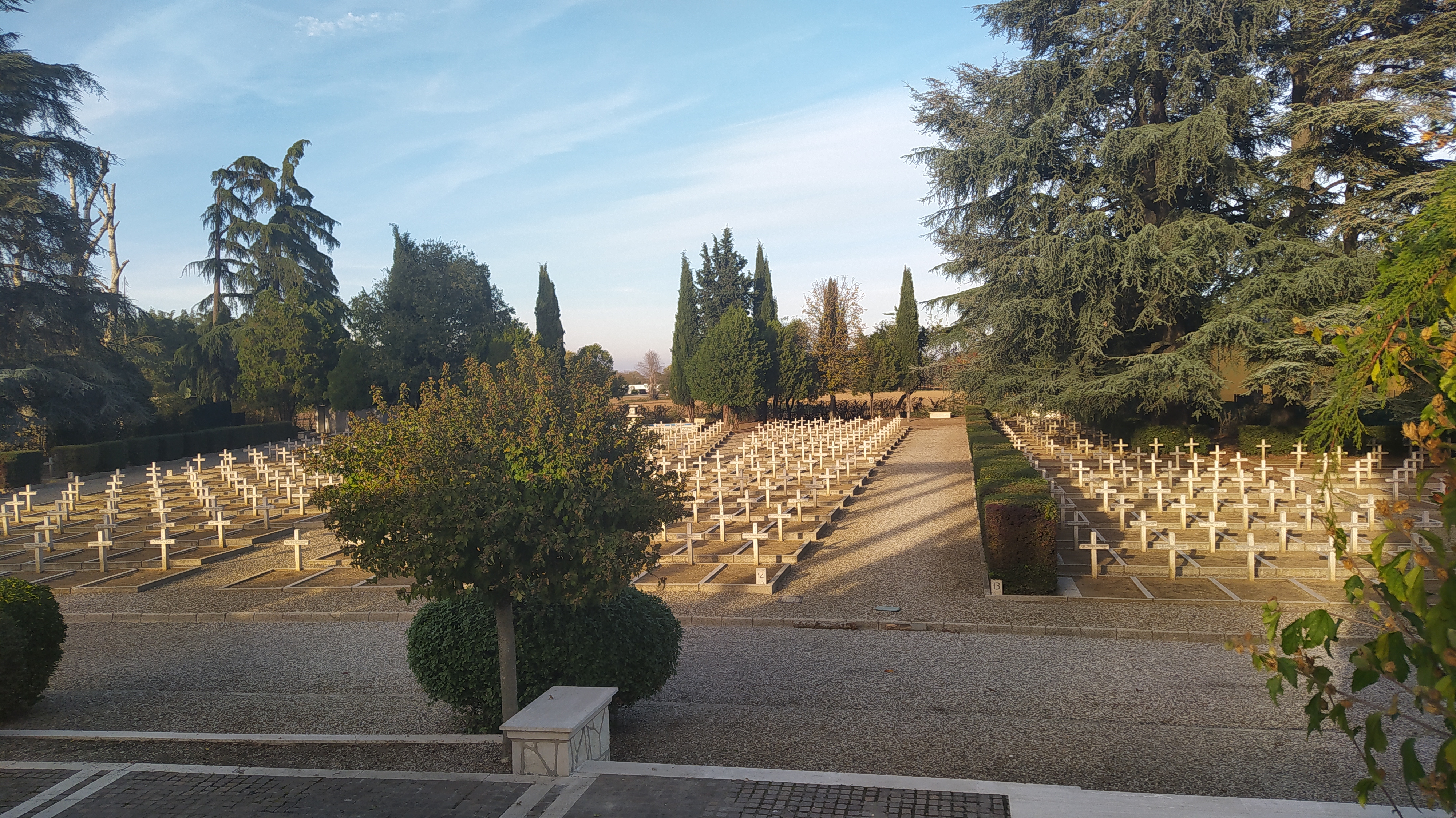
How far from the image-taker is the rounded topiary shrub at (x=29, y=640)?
6.45 metres

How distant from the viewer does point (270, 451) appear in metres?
37.1

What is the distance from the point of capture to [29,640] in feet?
21.6

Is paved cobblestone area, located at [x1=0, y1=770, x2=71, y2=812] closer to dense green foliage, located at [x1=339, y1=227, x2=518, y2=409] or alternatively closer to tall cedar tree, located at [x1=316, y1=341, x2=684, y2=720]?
tall cedar tree, located at [x1=316, y1=341, x2=684, y2=720]

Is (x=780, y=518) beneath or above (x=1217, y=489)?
above

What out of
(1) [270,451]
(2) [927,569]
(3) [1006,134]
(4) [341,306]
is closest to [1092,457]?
(3) [1006,134]

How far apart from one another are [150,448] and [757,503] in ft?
87.6

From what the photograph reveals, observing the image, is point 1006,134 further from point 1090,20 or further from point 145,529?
point 145,529

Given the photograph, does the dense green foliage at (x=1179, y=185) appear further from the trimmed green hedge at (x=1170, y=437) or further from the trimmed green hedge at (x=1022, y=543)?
the trimmed green hedge at (x=1022, y=543)

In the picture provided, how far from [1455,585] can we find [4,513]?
73.3ft

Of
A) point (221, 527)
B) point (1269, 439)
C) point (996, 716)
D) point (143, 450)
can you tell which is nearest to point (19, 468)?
point (143, 450)

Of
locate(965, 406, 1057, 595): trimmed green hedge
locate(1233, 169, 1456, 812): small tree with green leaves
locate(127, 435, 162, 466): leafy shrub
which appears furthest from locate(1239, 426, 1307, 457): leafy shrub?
locate(127, 435, 162, 466): leafy shrub

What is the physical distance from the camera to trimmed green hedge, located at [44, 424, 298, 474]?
92.9ft

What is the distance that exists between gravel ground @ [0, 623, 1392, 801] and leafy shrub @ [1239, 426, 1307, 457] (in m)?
21.1

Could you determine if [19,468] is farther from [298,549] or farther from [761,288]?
[761,288]
